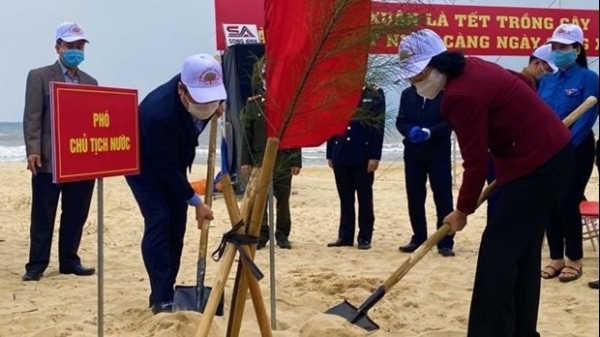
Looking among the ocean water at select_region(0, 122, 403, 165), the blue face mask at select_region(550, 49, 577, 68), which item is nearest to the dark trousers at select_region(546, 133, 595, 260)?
the blue face mask at select_region(550, 49, 577, 68)

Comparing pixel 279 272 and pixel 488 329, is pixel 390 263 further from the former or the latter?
pixel 488 329

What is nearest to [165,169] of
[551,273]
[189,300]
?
[189,300]

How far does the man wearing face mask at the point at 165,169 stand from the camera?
3.98 m

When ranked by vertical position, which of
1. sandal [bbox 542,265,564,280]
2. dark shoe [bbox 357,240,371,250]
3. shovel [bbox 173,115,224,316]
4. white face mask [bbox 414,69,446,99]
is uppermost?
white face mask [bbox 414,69,446,99]

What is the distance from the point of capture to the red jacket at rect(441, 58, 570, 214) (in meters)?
3.17

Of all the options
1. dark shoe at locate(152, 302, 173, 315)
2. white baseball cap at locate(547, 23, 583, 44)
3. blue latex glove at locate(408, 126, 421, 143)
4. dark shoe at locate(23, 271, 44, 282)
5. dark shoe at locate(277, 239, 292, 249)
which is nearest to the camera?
dark shoe at locate(152, 302, 173, 315)

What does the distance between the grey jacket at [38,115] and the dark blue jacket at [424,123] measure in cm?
284

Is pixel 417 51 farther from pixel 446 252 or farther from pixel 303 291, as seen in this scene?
pixel 446 252

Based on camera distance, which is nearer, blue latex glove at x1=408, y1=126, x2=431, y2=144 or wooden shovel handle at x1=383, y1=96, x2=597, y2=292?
wooden shovel handle at x1=383, y1=96, x2=597, y2=292

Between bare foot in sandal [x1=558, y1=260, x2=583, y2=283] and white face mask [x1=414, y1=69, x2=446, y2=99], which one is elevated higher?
white face mask [x1=414, y1=69, x2=446, y2=99]

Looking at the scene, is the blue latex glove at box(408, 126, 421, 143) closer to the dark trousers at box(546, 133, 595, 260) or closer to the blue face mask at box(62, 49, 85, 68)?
the dark trousers at box(546, 133, 595, 260)

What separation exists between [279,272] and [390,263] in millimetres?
996

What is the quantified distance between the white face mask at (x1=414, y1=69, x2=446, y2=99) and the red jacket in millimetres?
36

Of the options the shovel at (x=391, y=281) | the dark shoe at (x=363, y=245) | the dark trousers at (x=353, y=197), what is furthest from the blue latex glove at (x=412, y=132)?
the shovel at (x=391, y=281)
